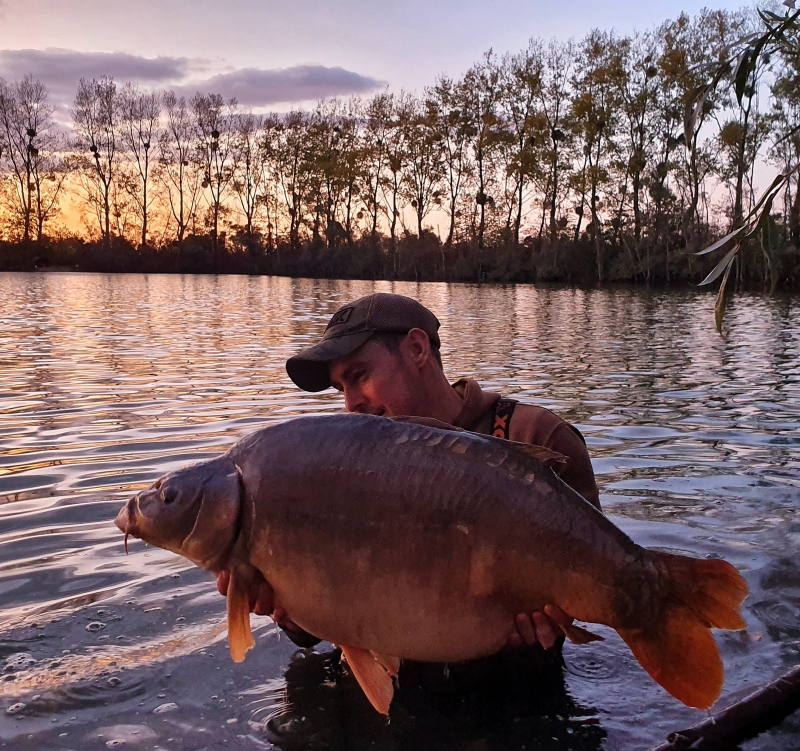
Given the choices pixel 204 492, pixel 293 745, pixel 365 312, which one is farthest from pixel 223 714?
pixel 365 312

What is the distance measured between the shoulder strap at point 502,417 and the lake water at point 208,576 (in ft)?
3.65

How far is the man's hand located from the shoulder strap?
935mm

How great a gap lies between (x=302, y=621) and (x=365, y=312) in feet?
4.52

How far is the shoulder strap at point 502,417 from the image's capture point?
3379 mm

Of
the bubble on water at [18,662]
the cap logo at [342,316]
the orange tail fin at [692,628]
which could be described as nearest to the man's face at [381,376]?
the cap logo at [342,316]

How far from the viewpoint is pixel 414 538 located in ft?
8.07

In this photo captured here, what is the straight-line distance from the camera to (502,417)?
3.44 m

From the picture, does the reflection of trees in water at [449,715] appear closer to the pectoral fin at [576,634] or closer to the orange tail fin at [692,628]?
the pectoral fin at [576,634]

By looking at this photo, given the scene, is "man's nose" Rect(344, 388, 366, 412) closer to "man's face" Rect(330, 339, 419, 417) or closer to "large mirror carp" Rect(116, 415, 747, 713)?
"man's face" Rect(330, 339, 419, 417)

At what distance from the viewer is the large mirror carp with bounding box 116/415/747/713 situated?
244 centimetres

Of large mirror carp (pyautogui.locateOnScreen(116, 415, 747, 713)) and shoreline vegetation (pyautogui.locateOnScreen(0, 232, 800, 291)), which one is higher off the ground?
shoreline vegetation (pyautogui.locateOnScreen(0, 232, 800, 291))

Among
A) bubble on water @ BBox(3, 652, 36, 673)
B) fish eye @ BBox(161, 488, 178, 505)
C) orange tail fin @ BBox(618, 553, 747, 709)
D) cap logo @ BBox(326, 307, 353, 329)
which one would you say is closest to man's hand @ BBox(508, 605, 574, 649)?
orange tail fin @ BBox(618, 553, 747, 709)

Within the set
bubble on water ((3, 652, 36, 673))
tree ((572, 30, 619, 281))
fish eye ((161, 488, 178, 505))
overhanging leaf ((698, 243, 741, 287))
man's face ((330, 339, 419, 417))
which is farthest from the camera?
tree ((572, 30, 619, 281))

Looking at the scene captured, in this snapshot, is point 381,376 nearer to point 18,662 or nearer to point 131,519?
point 131,519
